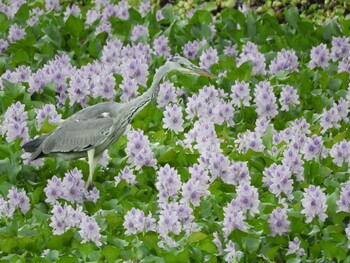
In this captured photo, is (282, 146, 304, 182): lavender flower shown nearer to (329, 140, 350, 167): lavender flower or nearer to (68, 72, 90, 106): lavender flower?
(329, 140, 350, 167): lavender flower

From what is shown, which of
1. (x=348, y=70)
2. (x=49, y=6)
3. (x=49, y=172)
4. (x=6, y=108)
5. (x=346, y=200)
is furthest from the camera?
(x=49, y=6)

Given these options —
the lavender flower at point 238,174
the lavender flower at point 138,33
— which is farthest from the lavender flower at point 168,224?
the lavender flower at point 138,33

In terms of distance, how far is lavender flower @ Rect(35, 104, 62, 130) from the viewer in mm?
8430

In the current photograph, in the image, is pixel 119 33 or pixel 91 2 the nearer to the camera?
pixel 119 33

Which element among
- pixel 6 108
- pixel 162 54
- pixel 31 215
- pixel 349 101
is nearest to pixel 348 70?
pixel 349 101

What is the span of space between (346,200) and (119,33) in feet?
14.2

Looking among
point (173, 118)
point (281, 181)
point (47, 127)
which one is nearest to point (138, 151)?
point (173, 118)

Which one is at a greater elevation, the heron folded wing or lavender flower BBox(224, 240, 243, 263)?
the heron folded wing

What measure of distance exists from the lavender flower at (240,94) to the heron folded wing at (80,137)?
5.37 feet

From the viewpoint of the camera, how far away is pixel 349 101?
898 centimetres

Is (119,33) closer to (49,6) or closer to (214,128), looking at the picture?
(49,6)

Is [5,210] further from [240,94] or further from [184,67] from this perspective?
[240,94]

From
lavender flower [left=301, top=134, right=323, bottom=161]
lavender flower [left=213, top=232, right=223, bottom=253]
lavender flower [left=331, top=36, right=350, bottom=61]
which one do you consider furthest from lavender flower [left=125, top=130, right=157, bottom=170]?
lavender flower [left=331, top=36, right=350, bottom=61]

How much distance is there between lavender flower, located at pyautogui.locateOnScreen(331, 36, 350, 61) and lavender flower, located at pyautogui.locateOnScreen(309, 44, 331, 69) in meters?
0.15
